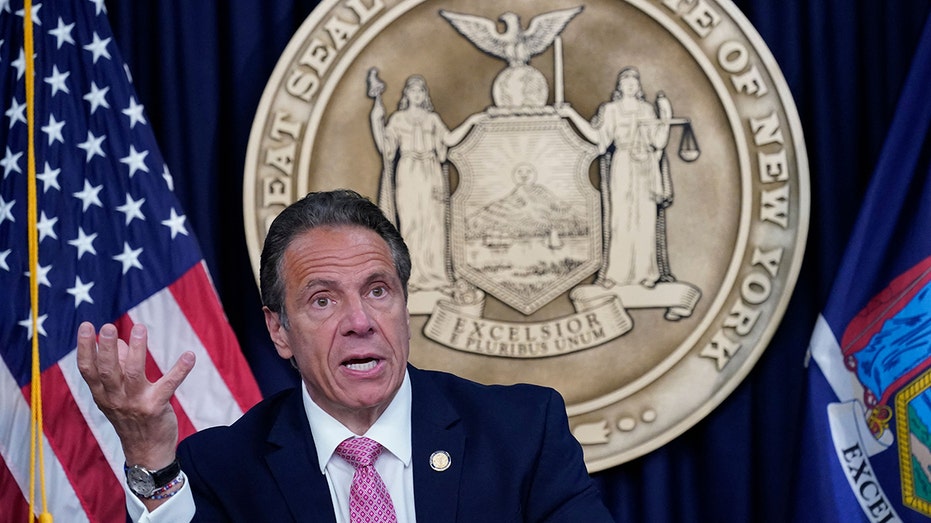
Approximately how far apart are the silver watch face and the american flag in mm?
1350

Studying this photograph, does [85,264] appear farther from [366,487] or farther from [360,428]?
[366,487]

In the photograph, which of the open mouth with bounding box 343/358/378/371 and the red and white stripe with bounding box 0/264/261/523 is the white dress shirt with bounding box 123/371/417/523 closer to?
the open mouth with bounding box 343/358/378/371

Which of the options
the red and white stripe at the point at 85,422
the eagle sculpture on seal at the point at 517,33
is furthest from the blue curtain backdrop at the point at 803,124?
the eagle sculpture on seal at the point at 517,33

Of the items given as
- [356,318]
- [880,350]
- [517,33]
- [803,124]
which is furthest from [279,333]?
[803,124]

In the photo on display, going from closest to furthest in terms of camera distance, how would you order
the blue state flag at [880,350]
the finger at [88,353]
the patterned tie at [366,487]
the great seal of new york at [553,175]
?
the finger at [88,353] → the patterned tie at [366,487] → the blue state flag at [880,350] → the great seal of new york at [553,175]

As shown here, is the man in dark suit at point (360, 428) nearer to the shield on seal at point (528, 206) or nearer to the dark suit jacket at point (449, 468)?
the dark suit jacket at point (449, 468)

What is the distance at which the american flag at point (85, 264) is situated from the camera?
2865 mm

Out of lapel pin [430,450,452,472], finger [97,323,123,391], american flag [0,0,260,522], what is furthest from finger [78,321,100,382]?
american flag [0,0,260,522]

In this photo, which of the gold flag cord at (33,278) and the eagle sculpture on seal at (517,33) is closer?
the gold flag cord at (33,278)

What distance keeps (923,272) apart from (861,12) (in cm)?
82

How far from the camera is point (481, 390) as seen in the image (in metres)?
2.03

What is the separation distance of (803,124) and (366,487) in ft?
6.43

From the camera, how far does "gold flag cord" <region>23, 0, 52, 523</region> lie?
277 cm

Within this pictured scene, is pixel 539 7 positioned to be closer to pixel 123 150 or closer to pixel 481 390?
pixel 123 150
